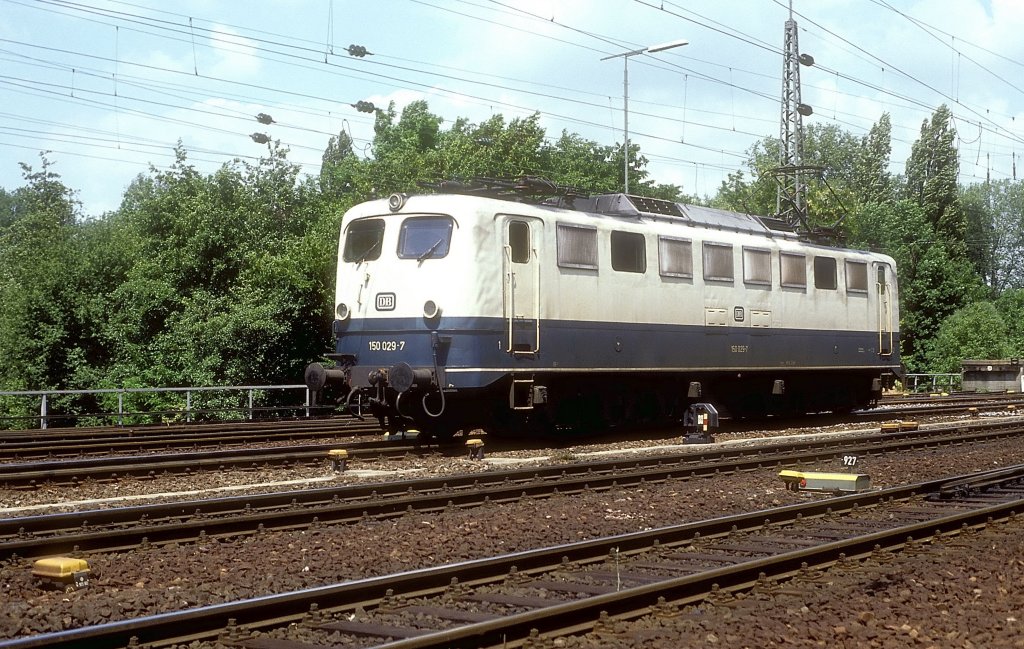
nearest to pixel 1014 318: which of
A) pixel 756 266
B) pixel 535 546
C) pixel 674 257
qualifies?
pixel 756 266

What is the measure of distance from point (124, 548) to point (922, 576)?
5.77 m

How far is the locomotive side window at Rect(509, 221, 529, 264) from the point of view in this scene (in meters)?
15.7

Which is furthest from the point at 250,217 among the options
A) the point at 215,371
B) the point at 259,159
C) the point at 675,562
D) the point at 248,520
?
the point at 675,562

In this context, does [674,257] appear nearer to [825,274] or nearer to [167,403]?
[825,274]

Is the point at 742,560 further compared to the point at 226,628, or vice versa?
the point at 742,560

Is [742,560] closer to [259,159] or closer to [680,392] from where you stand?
[680,392]

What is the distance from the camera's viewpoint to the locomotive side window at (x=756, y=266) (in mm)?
19516

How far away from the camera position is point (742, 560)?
26.1 feet

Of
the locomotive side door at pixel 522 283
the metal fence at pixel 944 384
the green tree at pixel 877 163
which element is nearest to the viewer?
the locomotive side door at pixel 522 283

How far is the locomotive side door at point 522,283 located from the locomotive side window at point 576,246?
445mm

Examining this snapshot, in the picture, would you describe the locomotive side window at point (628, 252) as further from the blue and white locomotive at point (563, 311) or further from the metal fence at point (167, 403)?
the metal fence at point (167, 403)

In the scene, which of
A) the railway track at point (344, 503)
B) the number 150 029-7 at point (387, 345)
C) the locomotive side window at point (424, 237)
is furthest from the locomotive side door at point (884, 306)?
the number 150 029-7 at point (387, 345)

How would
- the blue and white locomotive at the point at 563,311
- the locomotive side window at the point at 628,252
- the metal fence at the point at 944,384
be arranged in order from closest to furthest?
the blue and white locomotive at the point at 563,311, the locomotive side window at the point at 628,252, the metal fence at the point at 944,384

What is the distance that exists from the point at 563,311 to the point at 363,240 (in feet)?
10.2
